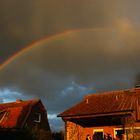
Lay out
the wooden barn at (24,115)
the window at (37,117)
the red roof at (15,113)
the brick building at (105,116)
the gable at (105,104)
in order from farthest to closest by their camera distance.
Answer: the window at (37,117)
the wooden barn at (24,115)
the red roof at (15,113)
the gable at (105,104)
the brick building at (105,116)

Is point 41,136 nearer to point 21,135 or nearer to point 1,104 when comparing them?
point 21,135

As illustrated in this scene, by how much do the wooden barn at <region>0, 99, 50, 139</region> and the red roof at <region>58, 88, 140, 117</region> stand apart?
36.8ft

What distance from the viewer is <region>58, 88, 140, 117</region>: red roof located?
2446cm

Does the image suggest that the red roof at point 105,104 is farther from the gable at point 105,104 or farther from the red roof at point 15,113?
the red roof at point 15,113

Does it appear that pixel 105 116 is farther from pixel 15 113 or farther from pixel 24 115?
pixel 15 113

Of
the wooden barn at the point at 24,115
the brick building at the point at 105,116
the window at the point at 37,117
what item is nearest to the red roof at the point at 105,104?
the brick building at the point at 105,116

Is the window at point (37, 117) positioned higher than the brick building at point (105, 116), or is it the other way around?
the window at point (37, 117)

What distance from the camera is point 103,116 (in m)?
24.8

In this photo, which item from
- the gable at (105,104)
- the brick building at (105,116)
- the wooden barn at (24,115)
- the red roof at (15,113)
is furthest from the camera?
the wooden barn at (24,115)

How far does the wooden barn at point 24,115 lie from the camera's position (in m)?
39.5

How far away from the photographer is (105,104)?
2644 cm

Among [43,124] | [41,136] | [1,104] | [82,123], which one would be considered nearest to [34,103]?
[43,124]

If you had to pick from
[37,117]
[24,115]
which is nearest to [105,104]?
[24,115]

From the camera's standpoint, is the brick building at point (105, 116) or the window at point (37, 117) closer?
the brick building at point (105, 116)
